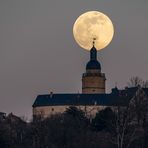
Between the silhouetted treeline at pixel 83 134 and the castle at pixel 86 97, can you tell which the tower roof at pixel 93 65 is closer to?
the castle at pixel 86 97

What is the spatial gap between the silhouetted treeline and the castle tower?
7289 cm

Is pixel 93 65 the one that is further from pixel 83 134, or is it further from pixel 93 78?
pixel 83 134

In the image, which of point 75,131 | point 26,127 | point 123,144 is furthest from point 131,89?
point 123,144

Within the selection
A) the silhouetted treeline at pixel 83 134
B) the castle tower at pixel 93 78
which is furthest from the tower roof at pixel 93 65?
the silhouetted treeline at pixel 83 134

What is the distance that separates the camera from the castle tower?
19662 cm

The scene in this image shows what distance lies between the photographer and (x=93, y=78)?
19775 centimetres

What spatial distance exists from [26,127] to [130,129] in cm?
2193

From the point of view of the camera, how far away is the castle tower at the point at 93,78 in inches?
7741

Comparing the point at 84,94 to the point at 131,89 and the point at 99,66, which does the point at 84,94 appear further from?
the point at 131,89

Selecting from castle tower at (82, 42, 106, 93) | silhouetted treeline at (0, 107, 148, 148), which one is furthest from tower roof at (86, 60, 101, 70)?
silhouetted treeline at (0, 107, 148, 148)

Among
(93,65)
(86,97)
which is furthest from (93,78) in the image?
(86,97)

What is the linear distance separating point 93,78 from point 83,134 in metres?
90.4

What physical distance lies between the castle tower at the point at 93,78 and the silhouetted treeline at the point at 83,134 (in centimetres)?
7289

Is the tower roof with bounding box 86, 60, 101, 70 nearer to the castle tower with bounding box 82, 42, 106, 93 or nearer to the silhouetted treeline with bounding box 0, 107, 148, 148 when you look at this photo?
the castle tower with bounding box 82, 42, 106, 93
